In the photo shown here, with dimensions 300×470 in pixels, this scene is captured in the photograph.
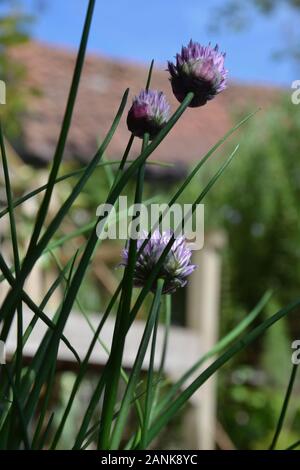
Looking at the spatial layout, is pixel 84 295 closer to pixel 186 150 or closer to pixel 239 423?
pixel 239 423

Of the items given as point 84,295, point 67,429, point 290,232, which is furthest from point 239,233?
point 67,429

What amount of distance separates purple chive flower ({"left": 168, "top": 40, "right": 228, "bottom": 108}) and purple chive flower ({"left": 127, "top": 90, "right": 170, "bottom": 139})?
0.01 meters

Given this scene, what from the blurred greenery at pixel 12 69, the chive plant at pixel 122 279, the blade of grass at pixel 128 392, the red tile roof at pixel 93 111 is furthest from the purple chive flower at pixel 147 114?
the red tile roof at pixel 93 111

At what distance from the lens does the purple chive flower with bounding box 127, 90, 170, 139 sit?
54 cm

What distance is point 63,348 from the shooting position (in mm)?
2236

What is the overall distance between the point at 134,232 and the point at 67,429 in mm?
2352

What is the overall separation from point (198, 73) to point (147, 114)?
0.13ft

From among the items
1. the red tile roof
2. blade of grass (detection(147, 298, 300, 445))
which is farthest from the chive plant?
the red tile roof

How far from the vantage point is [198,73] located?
533 millimetres

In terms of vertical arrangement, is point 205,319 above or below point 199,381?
above

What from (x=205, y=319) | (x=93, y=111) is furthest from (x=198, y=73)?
(x=93, y=111)

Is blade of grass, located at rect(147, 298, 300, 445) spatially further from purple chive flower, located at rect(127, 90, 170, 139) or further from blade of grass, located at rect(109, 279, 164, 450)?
purple chive flower, located at rect(127, 90, 170, 139)

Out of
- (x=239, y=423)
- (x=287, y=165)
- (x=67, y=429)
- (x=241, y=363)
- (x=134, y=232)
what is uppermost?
(x=287, y=165)

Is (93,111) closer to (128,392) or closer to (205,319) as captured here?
(205,319)
